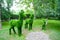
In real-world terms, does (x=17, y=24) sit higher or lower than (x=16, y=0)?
lower

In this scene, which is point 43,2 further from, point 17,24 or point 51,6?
point 17,24

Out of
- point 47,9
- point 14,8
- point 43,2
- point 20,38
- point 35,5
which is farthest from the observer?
point 14,8

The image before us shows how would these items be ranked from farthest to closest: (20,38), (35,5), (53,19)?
(53,19)
(35,5)
(20,38)

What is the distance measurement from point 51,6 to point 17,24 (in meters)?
7.69

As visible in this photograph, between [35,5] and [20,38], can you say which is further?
[35,5]

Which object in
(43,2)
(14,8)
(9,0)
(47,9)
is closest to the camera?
(47,9)

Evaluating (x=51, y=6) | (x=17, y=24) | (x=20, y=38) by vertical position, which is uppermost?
(x=51, y=6)

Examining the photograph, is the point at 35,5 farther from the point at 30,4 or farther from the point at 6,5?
the point at 6,5

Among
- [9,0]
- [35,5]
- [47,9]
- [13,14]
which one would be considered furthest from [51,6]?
[13,14]

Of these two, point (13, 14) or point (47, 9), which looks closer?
point (47, 9)

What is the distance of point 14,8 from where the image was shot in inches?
1084

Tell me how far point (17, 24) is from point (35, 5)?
1127 centimetres

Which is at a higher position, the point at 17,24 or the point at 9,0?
the point at 9,0

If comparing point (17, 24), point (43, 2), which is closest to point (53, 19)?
point (43, 2)
